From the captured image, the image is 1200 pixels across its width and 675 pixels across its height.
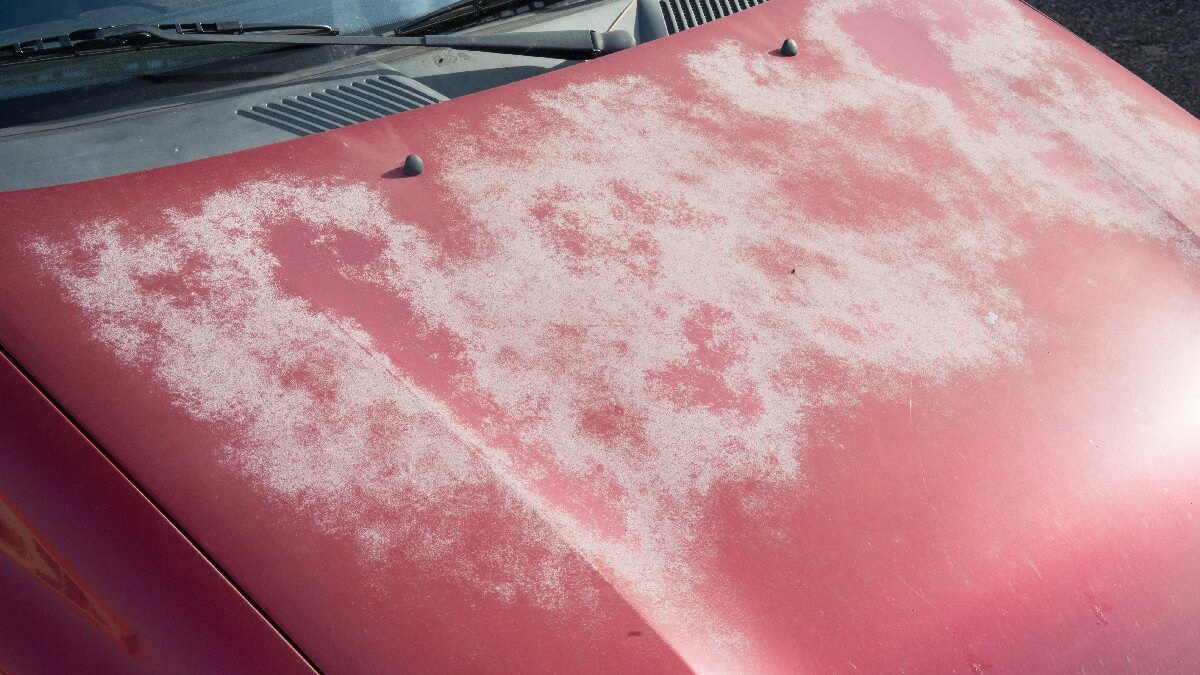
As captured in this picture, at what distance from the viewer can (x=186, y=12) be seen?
1851 millimetres

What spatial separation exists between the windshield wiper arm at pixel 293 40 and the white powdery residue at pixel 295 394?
0.38 m

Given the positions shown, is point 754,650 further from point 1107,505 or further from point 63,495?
point 63,495

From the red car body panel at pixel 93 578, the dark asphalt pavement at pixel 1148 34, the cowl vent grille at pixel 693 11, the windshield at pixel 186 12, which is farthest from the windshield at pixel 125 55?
the dark asphalt pavement at pixel 1148 34

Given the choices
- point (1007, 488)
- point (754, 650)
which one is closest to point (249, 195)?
point (754, 650)

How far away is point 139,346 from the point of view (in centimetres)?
141

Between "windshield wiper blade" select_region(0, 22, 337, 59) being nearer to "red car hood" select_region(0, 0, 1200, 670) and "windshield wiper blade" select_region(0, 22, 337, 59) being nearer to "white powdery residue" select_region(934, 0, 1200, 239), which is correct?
"red car hood" select_region(0, 0, 1200, 670)

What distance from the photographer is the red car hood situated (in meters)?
1.28

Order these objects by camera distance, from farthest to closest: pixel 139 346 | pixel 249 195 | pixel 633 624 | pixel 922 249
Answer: pixel 922 249
pixel 249 195
pixel 139 346
pixel 633 624

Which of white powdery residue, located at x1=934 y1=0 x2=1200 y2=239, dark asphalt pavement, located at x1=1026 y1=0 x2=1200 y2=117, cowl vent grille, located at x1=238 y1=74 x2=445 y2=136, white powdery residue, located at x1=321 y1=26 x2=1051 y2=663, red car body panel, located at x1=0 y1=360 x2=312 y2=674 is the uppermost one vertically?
cowl vent grille, located at x1=238 y1=74 x2=445 y2=136

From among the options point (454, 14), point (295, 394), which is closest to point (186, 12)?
point (454, 14)

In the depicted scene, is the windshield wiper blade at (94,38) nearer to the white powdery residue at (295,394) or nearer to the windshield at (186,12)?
the windshield at (186,12)

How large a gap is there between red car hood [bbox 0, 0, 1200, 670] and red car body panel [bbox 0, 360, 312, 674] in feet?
0.11

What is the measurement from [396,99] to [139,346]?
28.7 inches

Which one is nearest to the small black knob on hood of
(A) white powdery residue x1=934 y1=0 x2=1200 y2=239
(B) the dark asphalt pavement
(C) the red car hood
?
(C) the red car hood
